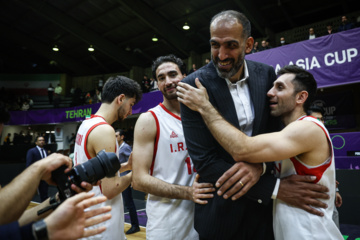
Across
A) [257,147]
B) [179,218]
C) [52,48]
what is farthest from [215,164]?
[52,48]

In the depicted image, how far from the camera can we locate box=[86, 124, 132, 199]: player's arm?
2037 mm

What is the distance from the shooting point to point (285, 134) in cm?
147

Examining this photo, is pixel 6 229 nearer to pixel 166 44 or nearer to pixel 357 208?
pixel 357 208

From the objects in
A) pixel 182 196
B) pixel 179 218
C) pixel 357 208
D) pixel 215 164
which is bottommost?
pixel 357 208

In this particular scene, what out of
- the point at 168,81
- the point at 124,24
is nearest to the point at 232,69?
the point at 168,81

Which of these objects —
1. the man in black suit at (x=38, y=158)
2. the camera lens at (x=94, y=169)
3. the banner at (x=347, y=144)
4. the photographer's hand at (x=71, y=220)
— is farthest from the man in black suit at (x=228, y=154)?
the man in black suit at (x=38, y=158)

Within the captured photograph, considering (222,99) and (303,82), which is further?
(303,82)

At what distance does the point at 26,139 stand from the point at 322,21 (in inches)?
636

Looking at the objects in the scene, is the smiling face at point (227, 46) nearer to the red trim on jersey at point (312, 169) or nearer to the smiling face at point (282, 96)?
the smiling face at point (282, 96)

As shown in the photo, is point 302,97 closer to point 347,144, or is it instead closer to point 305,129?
point 305,129

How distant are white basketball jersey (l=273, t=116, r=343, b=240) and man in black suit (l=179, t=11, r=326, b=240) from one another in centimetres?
5

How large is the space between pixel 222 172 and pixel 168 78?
40.8 inches

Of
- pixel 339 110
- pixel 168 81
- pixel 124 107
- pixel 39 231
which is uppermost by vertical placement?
pixel 339 110

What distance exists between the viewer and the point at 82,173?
1345mm
